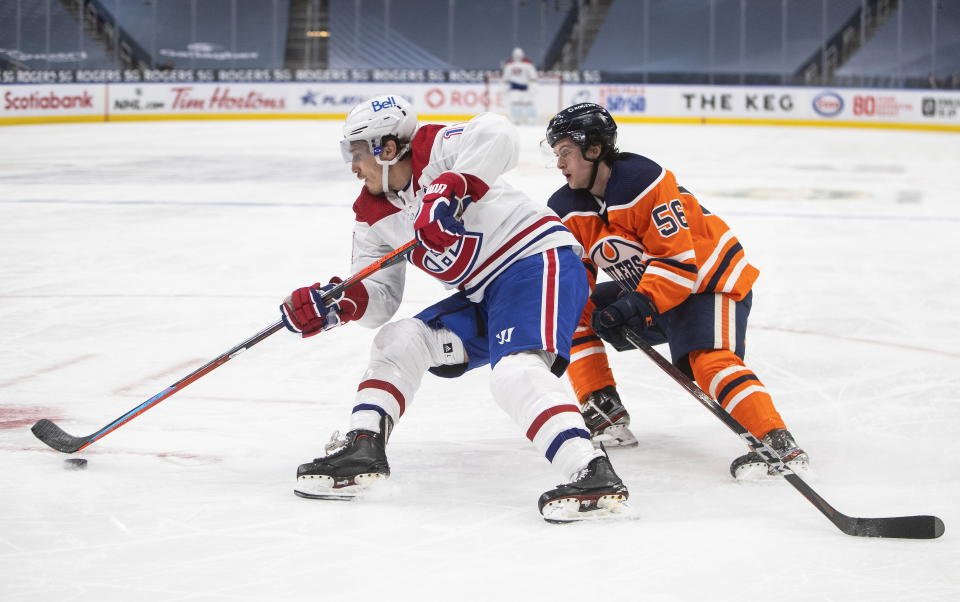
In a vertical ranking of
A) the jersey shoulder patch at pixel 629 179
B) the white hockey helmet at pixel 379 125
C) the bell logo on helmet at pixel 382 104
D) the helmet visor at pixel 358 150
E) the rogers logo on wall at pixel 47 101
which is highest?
the rogers logo on wall at pixel 47 101

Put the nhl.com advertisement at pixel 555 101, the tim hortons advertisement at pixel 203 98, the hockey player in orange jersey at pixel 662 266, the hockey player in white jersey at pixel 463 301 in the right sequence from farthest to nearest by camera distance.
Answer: the nhl.com advertisement at pixel 555 101 < the tim hortons advertisement at pixel 203 98 < the hockey player in orange jersey at pixel 662 266 < the hockey player in white jersey at pixel 463 301

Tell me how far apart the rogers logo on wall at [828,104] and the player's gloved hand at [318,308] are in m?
17.3

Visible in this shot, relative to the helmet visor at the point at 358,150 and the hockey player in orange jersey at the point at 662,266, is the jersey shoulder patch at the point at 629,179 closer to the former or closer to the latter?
the hockey player in orange jersey at the point at 662,266

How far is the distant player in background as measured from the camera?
17.7 meters

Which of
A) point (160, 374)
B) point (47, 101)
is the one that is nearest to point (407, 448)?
point (160, 374)

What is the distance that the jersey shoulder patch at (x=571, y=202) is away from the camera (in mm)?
2744

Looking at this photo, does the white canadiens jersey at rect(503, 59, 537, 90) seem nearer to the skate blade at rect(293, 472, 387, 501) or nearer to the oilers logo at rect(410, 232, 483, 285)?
the oilers logo at rect(410, 232, 483, 285)

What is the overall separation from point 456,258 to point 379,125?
340 mm

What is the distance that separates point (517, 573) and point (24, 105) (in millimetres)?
16239

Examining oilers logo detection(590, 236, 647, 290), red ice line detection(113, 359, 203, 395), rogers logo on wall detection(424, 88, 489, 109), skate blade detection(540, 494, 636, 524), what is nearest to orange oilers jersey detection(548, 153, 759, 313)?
oilers logo detection(590, 236, 647, 290)

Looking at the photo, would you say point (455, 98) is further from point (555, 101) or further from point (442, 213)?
point (442, 213)

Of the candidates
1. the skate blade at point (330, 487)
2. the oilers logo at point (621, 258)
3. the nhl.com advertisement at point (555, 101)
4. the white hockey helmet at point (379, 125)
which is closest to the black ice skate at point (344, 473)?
the skate blade at point (330, 487)

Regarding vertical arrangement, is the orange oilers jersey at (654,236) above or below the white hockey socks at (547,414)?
above

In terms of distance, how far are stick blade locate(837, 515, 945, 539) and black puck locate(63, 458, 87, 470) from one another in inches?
66.1
